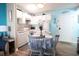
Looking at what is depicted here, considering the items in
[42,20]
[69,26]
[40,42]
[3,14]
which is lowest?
[40,42]

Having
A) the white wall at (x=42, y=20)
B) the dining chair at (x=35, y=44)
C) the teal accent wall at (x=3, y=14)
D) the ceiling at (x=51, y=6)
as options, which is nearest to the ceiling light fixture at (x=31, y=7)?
the ceiling at (x=51, y=6)

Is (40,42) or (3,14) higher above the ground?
(3,14)

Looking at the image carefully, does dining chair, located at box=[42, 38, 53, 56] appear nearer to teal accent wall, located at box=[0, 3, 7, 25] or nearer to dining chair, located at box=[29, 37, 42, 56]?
dining chair, located at box=[29, 37, 42, 56]

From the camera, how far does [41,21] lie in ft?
8.48

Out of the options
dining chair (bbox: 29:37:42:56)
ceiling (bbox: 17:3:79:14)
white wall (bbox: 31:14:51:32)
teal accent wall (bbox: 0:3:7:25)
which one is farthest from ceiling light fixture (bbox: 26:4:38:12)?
dining chair (bbox: 29:37:42:56)

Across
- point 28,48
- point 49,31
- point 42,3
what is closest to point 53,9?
point 42,3

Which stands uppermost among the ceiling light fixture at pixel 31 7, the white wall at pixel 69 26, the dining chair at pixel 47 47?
the ceiling light fixture at pixel 31 7

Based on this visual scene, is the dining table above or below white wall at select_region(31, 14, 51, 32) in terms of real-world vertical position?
below

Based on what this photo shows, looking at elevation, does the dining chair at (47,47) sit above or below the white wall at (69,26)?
below

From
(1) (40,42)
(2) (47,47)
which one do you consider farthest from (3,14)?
(2) (47,47)

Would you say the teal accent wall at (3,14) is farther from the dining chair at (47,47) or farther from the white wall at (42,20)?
the dining chair at (47,47)

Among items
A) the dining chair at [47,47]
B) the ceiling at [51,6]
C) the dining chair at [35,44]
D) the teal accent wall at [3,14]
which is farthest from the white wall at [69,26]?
the teal accent wall at [3,14]

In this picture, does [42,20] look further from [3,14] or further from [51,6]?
[3,14]

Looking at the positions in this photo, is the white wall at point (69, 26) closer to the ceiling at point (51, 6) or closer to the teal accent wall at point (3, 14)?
the ceiling at point (51, 6)
